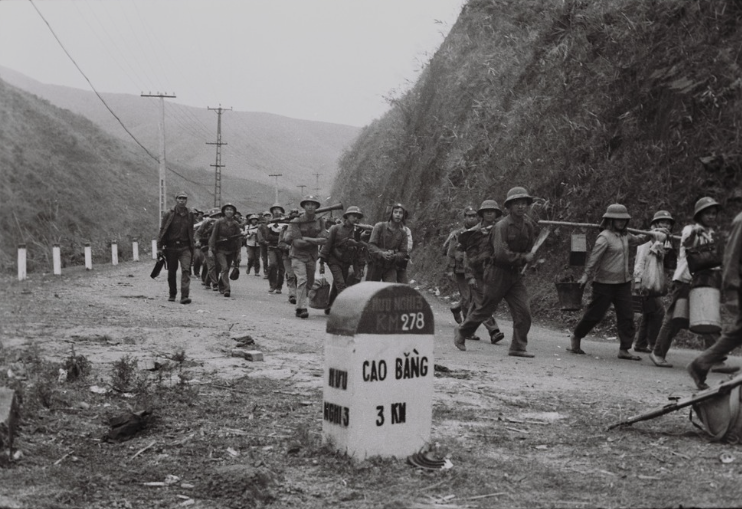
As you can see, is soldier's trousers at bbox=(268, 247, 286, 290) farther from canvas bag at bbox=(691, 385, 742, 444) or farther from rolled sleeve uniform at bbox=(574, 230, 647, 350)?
canvas bag at bbox=(691, 385, 742, 444)

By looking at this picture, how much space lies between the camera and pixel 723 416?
595 cm

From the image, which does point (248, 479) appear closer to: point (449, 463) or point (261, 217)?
point (449, 463)

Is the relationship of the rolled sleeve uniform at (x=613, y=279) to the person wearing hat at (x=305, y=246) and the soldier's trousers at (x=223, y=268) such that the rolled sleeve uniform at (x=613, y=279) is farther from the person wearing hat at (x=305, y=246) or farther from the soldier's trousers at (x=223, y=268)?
the soldier's trousers at (x=223, y=268)

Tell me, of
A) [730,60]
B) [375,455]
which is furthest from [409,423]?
[730,60]

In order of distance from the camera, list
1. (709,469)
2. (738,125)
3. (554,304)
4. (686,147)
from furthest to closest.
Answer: (554,304), (686,147), (738,125), (709,469)

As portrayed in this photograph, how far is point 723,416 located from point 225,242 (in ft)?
48.0

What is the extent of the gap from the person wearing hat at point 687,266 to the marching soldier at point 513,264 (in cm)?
162

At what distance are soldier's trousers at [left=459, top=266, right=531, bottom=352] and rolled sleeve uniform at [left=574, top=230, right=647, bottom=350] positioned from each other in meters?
0.86

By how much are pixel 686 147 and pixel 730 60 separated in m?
1.73

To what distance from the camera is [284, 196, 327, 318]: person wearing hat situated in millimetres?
15500

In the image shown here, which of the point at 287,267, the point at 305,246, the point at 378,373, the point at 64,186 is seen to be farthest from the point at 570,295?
the point at 64,186

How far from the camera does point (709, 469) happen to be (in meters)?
5.34

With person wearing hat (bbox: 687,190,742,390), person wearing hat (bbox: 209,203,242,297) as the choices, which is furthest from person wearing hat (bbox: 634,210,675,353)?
person wearing hat (bbox: 209,203,242,297)

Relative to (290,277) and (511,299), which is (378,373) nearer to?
(511,299)
